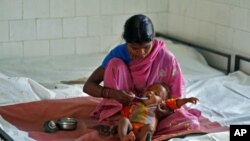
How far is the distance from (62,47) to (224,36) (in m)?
1.20

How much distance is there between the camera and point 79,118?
2984 millimetres

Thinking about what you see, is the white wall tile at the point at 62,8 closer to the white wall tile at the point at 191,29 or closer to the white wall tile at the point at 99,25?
the white wall tile at the point at 99,25

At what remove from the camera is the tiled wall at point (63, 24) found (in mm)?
4094

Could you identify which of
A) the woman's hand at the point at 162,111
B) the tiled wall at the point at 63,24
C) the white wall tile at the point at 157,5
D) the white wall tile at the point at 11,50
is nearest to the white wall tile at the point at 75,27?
the tiled wall at the point at 63,24

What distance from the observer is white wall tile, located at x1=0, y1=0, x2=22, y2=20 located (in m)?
4.02

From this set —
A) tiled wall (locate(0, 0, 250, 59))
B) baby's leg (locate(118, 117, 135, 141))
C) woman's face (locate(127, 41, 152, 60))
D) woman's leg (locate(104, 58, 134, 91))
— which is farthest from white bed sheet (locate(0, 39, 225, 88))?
baby's leg (locate(118, 117, 135, 141))

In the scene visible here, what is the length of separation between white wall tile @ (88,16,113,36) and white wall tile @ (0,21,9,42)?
0.63 m

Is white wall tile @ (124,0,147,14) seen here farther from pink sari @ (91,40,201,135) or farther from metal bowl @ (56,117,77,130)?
metal bowl @ (56,117,77,130)

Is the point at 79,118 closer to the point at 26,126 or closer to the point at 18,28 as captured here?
the point at 26,126

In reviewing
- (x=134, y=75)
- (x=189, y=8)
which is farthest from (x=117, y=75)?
(x=189, y=8)

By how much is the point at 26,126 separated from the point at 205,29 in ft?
5.97

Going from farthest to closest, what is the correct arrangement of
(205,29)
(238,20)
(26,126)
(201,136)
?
1. (205,29)
2. (238,20)
3. (26,126)
4. (201,136)

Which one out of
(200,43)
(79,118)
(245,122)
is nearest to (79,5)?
(200,43)

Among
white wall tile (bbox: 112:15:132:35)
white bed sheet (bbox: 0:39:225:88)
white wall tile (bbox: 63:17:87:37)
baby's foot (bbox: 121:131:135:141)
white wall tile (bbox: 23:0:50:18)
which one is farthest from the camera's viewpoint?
white wall tile (bbox: 112:15:132:35)
